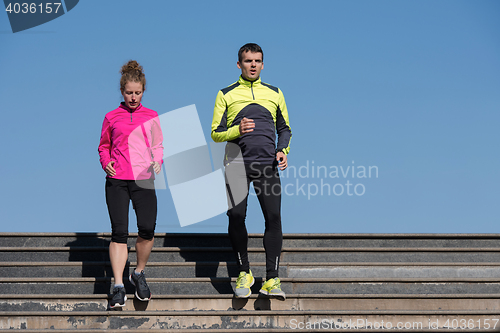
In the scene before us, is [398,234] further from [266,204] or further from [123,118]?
[123,118]

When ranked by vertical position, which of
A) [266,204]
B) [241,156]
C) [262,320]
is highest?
[241,156]

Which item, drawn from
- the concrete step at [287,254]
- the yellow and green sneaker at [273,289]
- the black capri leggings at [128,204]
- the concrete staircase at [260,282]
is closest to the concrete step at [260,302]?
the concrete staircase at [260,282]

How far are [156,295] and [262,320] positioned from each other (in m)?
0.91

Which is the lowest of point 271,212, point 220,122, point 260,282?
point 260,282

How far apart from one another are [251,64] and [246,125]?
600mm

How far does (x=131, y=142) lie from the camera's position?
4.43 metres

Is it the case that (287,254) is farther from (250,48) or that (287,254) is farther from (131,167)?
(250,48)

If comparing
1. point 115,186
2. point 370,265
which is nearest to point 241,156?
point 115,186

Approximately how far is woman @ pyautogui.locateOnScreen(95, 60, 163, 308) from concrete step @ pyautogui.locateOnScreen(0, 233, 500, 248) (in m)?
1.20

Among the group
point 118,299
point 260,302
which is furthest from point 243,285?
point 118,299

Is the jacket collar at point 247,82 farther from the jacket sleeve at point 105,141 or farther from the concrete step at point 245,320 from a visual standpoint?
the concrete step at point 245,320

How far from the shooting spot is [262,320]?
3.99 m

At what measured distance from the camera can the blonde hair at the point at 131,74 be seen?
446 centimetres

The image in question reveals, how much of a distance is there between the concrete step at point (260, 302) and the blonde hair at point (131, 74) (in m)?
1.75
